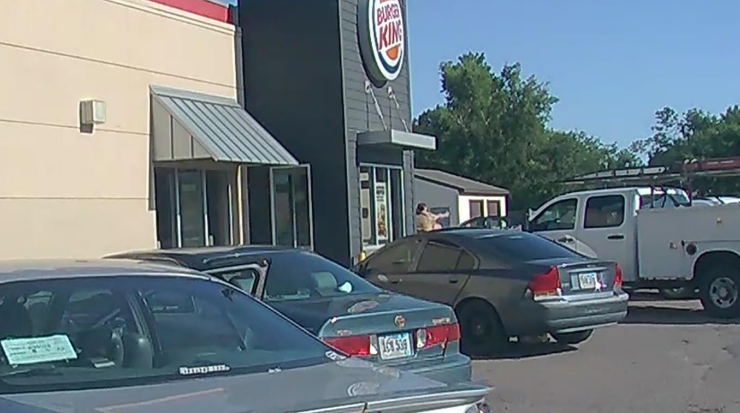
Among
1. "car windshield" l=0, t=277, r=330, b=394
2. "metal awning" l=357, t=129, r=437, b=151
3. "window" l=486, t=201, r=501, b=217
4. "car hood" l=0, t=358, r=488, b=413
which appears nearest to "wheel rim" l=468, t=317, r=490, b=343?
"metal awning" l=357, t=129, r=437, b=151

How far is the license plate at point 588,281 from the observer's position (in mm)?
12352

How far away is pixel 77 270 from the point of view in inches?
199

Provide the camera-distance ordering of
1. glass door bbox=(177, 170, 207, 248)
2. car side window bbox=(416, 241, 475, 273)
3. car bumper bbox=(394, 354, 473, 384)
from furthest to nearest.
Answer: glass door bbox=(177, 170, 207, 248), car side window bbox=(416, 241, 475, 273), car bumper bbox=(394, 354, 473, 384)

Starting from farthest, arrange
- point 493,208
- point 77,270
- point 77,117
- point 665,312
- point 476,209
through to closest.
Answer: point 493,208
point 476,209
point 665,312
point 77,117
point 77,270

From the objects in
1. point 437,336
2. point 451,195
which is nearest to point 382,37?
point 437,336

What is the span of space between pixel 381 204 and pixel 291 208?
2.19 meters

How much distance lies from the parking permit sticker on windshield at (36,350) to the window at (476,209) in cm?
4223

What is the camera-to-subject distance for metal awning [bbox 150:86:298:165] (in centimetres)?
1546

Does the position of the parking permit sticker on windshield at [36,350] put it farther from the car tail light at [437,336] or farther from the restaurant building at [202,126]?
the restaurant building at [202,126]

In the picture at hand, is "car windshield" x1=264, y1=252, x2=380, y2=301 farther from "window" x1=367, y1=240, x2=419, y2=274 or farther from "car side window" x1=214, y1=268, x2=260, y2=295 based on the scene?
"window" x1=367, y1=240, x2=419, y2=274

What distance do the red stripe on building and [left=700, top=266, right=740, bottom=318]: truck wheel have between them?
9.03m

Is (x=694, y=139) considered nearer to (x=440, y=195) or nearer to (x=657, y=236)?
(x=440, y=195)

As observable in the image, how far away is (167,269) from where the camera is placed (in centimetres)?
542

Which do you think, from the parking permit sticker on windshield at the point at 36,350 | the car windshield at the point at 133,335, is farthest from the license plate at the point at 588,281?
the parking permit sticker on windshield at the point at 36,350
